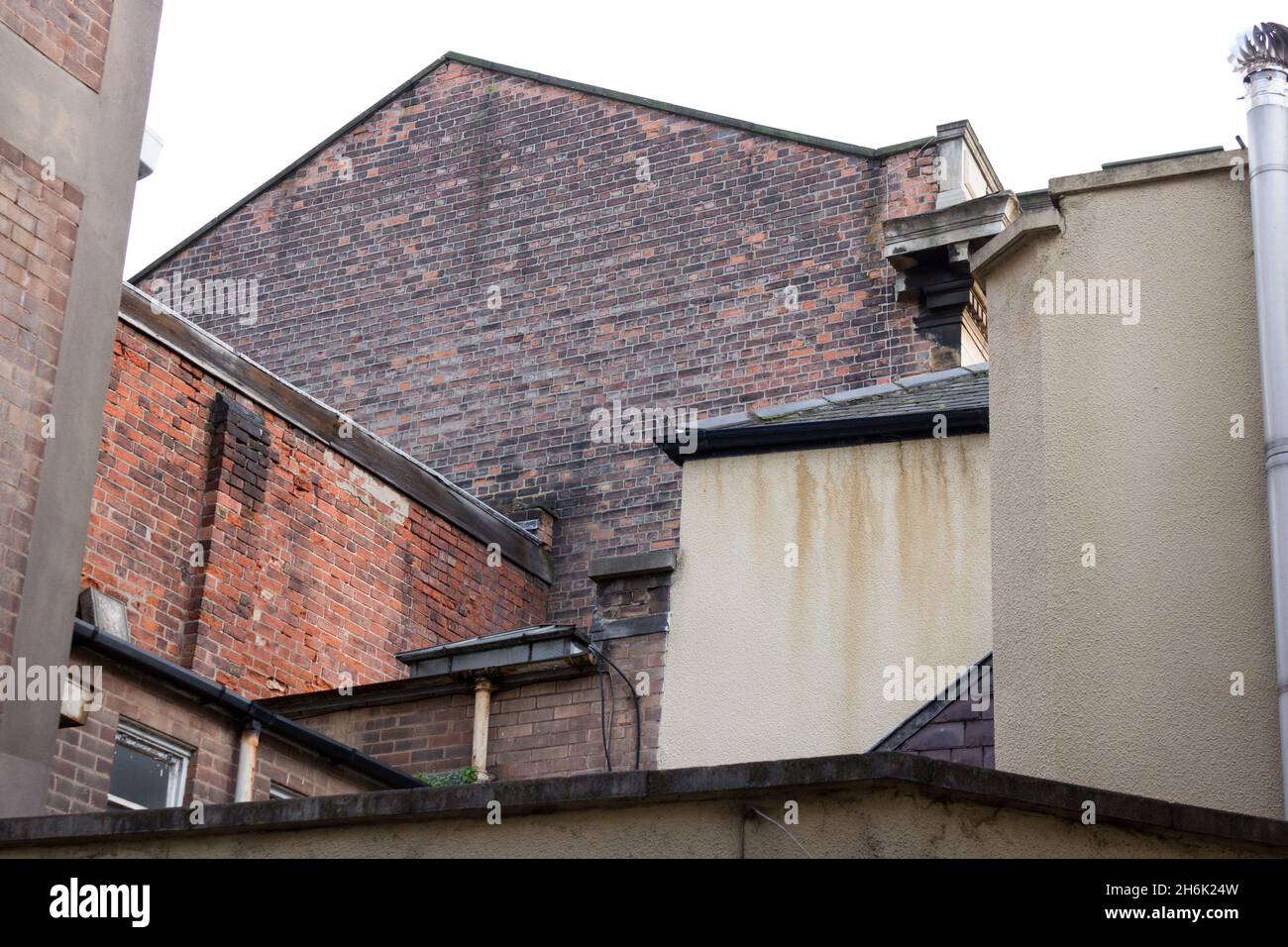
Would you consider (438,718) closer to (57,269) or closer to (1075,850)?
(57,269)

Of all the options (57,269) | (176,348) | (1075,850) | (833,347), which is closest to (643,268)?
(833,347)

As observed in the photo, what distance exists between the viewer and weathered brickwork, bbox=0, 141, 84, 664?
33.0 ft

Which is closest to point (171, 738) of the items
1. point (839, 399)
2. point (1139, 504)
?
point (839, 399)

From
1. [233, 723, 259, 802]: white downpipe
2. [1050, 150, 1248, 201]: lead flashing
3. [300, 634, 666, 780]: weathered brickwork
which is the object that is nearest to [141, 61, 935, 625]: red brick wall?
[300, 634, 666, 780]: weathered brickwork

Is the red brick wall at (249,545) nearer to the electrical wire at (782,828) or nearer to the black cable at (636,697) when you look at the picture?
the black cable at (636,697)

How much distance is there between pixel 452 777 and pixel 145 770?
2662 mm

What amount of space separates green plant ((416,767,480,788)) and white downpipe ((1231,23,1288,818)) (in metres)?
6.97

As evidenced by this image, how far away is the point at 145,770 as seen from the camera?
1118cm

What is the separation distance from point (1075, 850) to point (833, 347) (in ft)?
45.4

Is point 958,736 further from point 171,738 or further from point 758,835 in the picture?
point 171,738

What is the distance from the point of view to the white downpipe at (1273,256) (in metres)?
7.23

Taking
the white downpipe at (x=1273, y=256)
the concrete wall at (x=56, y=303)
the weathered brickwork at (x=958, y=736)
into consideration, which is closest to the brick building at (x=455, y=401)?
the concrete wall at (x=56, y=303)

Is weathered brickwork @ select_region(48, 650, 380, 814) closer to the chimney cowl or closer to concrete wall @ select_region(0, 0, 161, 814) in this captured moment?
concrete wall @ select_region(0, 0, 161, 814)

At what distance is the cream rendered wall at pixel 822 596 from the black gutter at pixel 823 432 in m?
0.07
